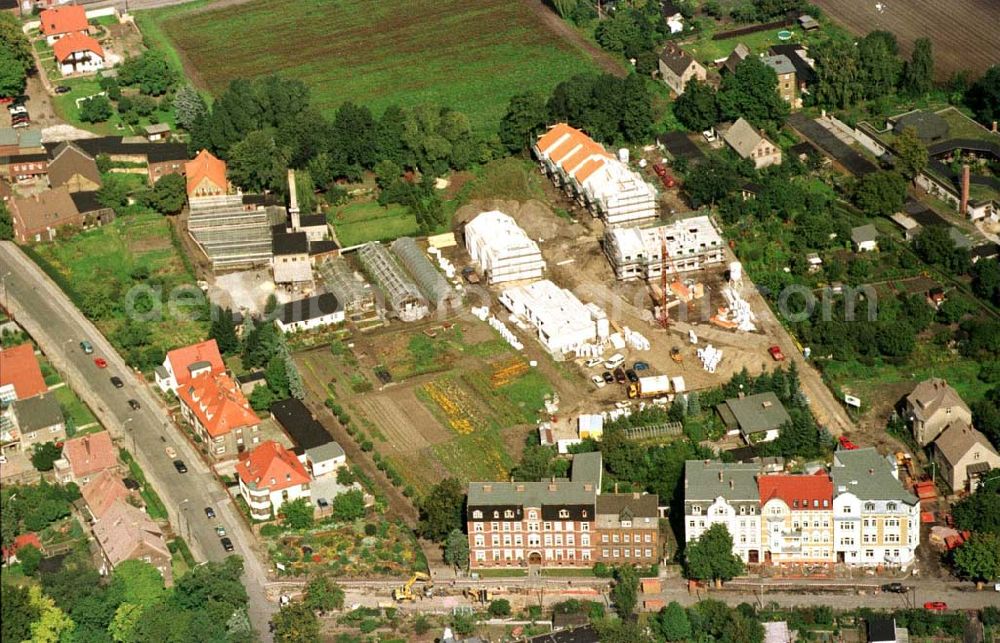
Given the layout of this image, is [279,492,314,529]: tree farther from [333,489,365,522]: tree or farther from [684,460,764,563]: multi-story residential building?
[684,460,764,563]: multi-story residential building

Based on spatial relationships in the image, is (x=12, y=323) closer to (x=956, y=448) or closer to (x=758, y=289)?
(x=758, y=289)

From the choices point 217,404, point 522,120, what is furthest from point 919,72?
point 217,404

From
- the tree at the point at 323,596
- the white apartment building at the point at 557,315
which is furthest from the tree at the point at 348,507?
the white apartment building at the point at 557,315

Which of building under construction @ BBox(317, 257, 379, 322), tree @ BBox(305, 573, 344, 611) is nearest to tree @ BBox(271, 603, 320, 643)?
tree @ BBox(305, 573, 344, 611)

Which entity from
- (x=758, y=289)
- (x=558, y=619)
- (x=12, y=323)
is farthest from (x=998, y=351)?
(x=12, y=323)

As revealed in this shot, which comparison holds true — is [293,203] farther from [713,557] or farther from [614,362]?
[713,557]
